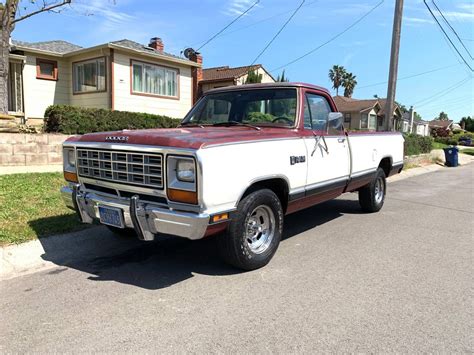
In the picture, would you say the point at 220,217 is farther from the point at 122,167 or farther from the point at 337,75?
the point at 337,75

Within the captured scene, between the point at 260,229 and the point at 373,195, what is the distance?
147 inches

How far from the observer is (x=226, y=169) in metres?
3.95

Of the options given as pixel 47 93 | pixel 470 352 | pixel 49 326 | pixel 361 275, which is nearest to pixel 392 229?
pixel 361 275

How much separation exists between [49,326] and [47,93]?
55.6 feet

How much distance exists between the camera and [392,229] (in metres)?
6.67

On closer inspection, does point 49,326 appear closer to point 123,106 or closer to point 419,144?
point 123,106

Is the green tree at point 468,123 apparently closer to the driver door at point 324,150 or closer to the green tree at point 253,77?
the green tree at point 253,77

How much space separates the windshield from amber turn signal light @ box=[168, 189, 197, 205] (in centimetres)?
186

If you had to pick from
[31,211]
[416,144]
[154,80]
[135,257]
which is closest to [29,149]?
[31,211]

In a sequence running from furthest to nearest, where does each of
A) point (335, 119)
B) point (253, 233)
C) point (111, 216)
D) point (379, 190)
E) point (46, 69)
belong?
point (46, 69) → point (379, 190) → point (335, 119) → point (253, 233) → point (111, 216)

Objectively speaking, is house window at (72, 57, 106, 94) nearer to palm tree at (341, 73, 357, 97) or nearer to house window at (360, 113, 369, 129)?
house window at (360, 113, 369, 129)

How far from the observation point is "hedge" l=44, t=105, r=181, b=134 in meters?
11.6

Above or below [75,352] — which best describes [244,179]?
above

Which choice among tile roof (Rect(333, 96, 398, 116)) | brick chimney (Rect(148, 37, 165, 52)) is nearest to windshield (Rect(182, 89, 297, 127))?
brick chimney (Rect(148, 37, 165, 52))
